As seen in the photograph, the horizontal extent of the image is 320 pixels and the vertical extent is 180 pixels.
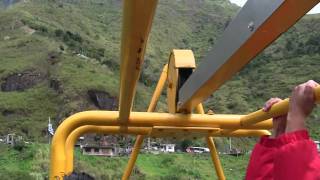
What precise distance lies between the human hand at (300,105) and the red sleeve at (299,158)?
0.05m

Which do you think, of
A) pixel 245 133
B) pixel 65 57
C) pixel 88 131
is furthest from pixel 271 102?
pixel 65 57

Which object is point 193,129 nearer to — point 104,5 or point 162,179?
point 162,179

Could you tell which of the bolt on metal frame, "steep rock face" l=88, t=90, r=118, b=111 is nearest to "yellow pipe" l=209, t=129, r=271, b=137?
the bolt on metal frame

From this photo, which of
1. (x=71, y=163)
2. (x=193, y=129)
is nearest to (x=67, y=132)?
(x=71, y=163)

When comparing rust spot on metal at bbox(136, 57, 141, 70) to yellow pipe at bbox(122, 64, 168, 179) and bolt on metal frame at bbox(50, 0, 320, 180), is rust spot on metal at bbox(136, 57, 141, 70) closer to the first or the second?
bolt on metal frame at bbox(50, 0, 320, 180)

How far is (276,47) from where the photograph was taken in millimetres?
68125

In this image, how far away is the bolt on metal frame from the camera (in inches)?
39.1

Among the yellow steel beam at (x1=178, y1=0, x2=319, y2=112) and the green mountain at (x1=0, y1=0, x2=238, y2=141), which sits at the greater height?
the green mountain at (x1=0, y1=0, x2=238, y2=141)

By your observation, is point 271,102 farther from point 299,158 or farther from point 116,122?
point 116,122

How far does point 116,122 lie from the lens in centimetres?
229

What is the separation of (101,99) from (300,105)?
58.1 metres

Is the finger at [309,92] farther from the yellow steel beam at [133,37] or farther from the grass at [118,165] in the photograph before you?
the grass at [118,165]

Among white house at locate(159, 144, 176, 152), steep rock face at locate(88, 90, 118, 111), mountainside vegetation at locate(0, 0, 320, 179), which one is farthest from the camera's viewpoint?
steep rock face at locate(88, 90, 118, 111)

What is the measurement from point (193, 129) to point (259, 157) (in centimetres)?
123
